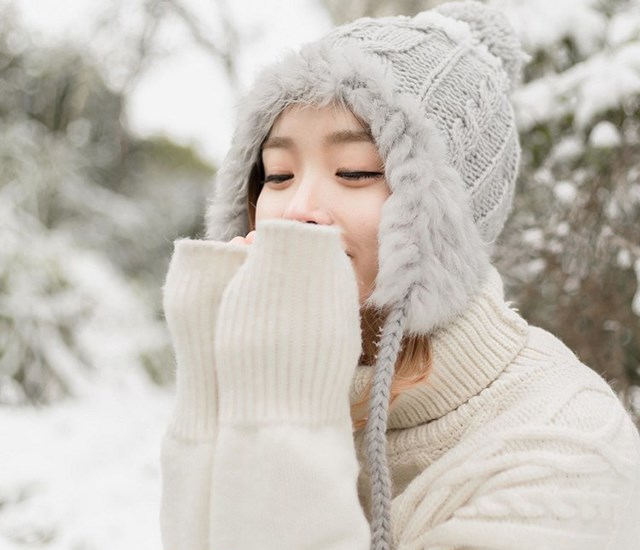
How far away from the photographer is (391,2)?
10.3 ft

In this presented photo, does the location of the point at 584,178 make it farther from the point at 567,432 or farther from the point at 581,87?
the point at 567,432

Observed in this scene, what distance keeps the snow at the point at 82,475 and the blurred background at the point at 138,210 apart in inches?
0.5

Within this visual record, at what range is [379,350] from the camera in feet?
3.97

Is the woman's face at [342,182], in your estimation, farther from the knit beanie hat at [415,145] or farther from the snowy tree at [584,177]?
the snowy tree at [584,177]

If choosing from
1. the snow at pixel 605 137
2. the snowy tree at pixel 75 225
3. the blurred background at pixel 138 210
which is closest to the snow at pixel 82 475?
the blurred background at pixel 138 210

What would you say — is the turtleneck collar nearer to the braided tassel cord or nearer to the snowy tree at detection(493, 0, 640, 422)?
the braided tassel cord

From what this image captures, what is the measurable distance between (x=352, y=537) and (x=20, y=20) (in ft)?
20.8

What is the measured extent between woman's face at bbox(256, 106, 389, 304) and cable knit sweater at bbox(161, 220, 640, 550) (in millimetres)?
171

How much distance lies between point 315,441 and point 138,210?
21.4 ft

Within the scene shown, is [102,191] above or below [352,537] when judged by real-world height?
below

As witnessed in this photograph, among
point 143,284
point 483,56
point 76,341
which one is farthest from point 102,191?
point 483,56

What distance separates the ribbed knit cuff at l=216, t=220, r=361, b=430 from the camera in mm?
1049

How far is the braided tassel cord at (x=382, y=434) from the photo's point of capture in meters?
1.13

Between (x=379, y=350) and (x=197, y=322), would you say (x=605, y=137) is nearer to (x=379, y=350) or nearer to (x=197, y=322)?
(x=379, y=350)
